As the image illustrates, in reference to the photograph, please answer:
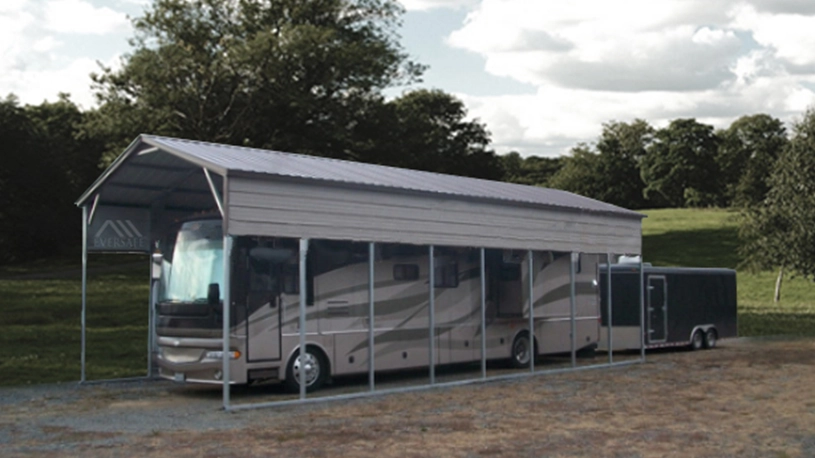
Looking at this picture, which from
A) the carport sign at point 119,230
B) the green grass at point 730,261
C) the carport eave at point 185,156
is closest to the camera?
the carport eave at point 185,156

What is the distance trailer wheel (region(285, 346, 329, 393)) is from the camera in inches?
613

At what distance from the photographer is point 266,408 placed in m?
14.2

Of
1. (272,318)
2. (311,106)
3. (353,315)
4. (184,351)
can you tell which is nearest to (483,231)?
(353,315)

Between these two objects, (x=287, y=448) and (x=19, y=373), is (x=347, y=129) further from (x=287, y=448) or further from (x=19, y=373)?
(x=287, y=448)

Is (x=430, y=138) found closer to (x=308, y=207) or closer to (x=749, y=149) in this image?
(x=308, y=207)

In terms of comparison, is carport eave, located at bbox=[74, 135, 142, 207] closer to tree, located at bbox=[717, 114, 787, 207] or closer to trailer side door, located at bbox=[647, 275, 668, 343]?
trailer side door, located at bbox=[647, 275, 668, 343]

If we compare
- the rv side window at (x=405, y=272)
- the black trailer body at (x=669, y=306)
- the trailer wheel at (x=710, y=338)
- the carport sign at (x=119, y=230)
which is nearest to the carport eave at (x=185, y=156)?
the carport sign at (x=119, y=230)

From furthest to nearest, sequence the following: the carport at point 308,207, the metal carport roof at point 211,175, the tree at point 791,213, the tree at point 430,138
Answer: the tree at point 430,138
the tree at point 791,213
the metal carport roof at point 211,175
the carport at point 308,207

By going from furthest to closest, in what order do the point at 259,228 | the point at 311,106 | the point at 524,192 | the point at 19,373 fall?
1. the point at 311,106
2. the point at 524,192
3. the point at 19,373
4. the point at 259,228

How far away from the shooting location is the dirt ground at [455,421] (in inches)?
424

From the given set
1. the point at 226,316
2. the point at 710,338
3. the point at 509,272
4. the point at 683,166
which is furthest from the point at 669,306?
the point at 683,166

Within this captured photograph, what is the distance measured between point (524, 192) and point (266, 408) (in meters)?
8.75

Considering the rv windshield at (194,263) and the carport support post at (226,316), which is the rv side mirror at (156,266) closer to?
the rv windshield at (194,263)

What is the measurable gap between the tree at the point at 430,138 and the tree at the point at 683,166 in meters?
31.3
